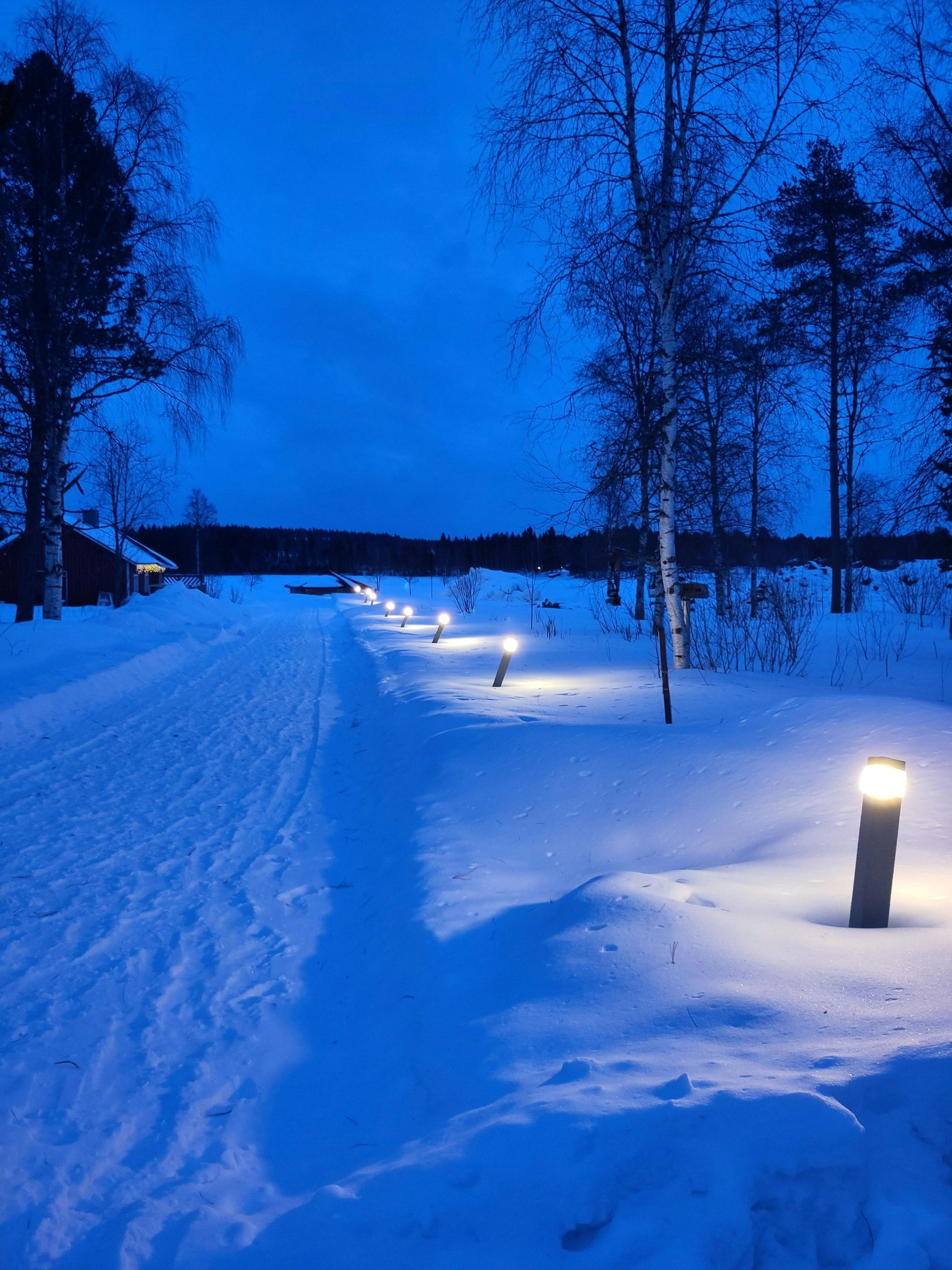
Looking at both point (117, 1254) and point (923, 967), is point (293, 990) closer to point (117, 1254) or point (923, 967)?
point (117, 1254)

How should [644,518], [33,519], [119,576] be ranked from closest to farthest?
[33,519] < [644,518] < [119,576]

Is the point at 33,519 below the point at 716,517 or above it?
below

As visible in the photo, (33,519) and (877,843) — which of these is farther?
(33,519)

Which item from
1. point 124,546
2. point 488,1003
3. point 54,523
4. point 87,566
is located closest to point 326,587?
point 124,546

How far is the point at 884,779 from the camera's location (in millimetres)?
2854

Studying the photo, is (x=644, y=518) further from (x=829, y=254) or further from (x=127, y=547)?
(x=127, y=547)

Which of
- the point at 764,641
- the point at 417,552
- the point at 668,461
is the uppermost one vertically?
the point at 417,552

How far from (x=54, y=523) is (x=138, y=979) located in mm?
13677

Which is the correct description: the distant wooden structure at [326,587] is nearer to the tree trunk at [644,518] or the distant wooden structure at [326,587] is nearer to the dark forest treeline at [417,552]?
the dark forest treeline at [417,552]

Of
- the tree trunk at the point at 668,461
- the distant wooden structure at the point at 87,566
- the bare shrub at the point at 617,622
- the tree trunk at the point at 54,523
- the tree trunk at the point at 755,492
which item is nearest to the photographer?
the tree trunk at the point at 668,461

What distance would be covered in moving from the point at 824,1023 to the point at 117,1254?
7.09 feet

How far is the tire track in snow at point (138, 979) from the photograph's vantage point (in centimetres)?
201

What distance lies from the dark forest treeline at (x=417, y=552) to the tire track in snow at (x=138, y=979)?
1300 centimetres

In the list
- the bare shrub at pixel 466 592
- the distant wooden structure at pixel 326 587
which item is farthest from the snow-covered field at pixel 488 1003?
the distant wooden structure at pixel 326 587
